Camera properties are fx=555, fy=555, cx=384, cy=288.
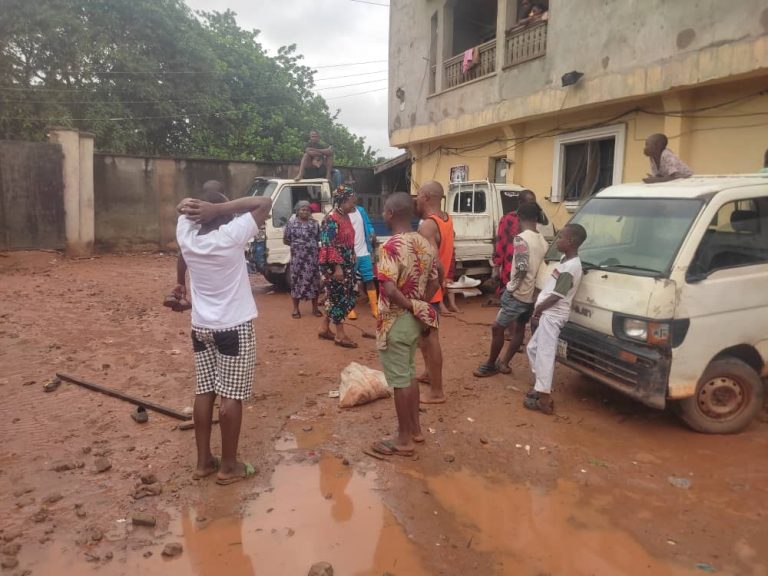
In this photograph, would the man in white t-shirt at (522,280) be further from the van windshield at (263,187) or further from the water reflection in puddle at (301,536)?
the van windshield at (263,187)

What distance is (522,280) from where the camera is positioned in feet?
16.0

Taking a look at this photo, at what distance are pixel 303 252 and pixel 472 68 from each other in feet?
25.8

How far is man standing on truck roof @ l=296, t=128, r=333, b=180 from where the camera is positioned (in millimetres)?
10281

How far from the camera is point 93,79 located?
18.5 m

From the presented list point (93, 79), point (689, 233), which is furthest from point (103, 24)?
point (689, 233)

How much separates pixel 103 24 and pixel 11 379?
17.2 metres

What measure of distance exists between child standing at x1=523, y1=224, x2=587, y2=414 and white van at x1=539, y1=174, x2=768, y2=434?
19cm

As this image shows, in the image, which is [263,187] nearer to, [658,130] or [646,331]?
[658,130]

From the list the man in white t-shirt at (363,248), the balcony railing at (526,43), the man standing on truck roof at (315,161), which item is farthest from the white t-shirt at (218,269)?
the balcony railing at (526,43)

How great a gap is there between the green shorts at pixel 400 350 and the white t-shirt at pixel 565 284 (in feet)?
4.23

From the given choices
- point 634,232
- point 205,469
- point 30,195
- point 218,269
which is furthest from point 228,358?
point 30,195

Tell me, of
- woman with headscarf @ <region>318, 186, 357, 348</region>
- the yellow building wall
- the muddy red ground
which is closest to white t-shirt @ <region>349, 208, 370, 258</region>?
woman with headscarf @ <region>318, 186, 357, 348</region>

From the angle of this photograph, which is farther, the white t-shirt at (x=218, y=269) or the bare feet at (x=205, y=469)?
the bare feet at (x=205, y=469)

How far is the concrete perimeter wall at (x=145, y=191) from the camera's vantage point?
14.1 metres
